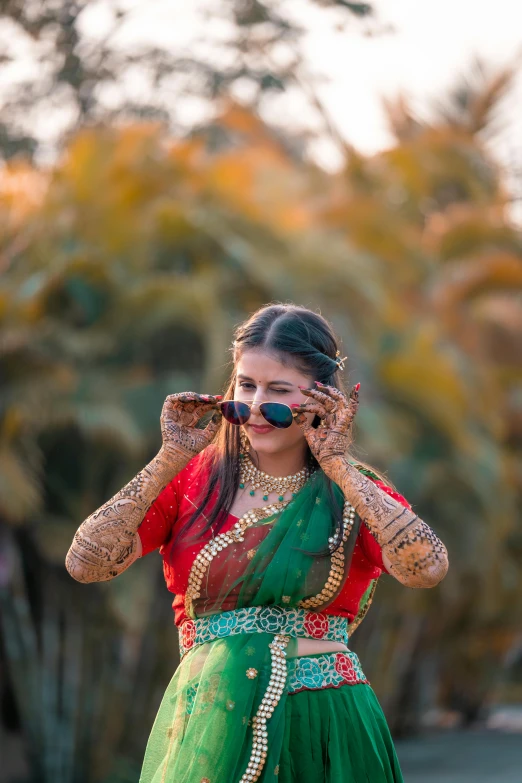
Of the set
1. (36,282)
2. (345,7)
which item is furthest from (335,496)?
(345,7)

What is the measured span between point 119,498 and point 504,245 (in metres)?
13.4

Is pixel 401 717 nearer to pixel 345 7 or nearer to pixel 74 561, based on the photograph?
pixel 345 7

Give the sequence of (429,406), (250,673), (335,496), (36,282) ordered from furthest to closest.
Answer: (429,406), (36,282), (335,496), (250,673)

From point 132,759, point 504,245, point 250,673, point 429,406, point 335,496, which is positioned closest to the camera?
point 250,673

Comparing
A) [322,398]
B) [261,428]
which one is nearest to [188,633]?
[261,428]

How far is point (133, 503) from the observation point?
3.22 meters

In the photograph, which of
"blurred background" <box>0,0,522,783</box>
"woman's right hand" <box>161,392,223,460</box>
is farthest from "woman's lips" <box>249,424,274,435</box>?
"blurred background" <box>0,0,522,783</box>

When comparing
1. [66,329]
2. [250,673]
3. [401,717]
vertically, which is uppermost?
[66,329]

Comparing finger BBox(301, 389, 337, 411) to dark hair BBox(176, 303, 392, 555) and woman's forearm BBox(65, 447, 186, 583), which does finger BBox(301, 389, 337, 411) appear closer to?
dark hair BBox(176, 303, 392, 555)

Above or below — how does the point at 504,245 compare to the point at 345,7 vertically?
below

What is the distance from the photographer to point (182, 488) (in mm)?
3393

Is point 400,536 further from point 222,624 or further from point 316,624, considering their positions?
point 222,624

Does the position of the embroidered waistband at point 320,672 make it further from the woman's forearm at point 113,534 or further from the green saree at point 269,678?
the woman's forearm at point 113,534

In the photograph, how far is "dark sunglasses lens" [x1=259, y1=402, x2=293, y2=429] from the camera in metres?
3.18
